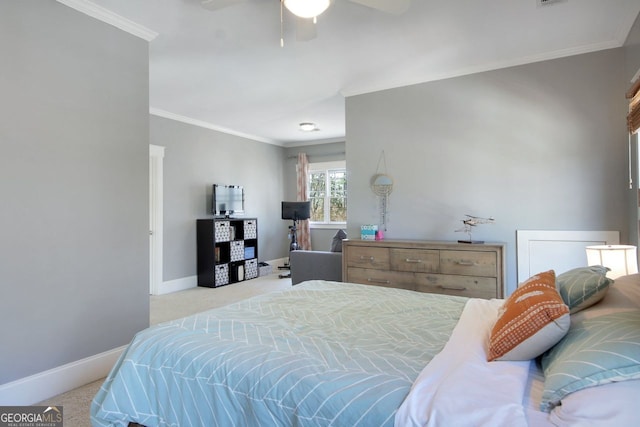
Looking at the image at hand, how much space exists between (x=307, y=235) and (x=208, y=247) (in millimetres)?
2234

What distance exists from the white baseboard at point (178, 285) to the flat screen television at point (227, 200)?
1.12m

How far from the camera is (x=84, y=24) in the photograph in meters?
2.52

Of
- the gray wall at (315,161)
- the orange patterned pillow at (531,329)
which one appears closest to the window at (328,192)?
the gray wall at (315,161)

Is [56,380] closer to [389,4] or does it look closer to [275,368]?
[275,368]

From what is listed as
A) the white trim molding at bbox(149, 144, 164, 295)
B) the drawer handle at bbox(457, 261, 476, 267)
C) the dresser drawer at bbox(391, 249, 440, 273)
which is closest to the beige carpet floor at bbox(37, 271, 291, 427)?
the white trim molding at bbox(149, 144, 164, 295)

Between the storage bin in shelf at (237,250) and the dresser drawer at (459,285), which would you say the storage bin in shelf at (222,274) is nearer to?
the storage bin in shelf at (237,250)

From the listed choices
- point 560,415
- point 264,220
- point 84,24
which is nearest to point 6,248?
point 84,24

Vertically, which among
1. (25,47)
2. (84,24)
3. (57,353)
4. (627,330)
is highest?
(84,24)

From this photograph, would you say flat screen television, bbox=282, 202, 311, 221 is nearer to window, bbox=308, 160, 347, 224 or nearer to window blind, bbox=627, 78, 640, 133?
window, bbox=308, 160, 347, 224

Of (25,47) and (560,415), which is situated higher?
(25,47)

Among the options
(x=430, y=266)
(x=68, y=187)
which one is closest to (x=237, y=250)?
(x=430, y=266)

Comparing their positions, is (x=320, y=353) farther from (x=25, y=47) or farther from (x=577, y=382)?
(x=25, y=47)

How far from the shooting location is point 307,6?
191 centimetres

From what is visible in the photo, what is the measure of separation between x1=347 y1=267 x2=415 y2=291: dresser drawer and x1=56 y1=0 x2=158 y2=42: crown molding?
277 centimetres
